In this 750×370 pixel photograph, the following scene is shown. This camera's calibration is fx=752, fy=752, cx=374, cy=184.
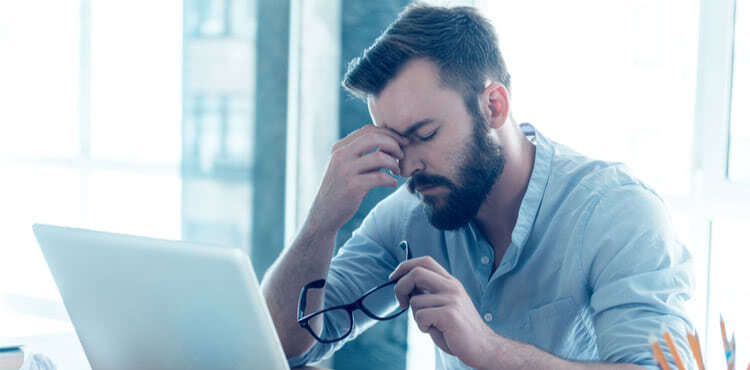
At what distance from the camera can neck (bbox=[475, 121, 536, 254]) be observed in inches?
55.4

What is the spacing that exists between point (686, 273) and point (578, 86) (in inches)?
40.9

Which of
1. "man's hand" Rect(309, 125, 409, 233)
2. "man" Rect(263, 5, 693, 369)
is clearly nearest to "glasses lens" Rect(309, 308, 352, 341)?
"man" Rect(263, 5, 693, 369)

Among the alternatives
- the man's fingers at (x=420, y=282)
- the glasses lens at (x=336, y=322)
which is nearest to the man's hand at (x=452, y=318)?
the man's fingers at (x=420, y=282)

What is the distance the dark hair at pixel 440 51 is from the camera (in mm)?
1332

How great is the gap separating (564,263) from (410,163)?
32 centimetres

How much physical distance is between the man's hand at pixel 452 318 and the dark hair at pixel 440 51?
0.41 meters

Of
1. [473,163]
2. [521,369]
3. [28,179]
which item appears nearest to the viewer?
[521,369]

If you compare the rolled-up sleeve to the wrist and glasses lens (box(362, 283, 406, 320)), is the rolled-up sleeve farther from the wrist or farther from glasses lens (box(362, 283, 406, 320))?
glasses lens (box(362, 283, 406, 320))

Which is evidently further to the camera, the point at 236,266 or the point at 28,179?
the point at 28,179

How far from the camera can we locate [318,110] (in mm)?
2412

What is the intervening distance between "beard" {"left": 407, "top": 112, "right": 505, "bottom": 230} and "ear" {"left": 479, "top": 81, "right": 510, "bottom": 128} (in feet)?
0.06

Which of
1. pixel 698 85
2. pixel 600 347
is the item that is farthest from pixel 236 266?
pixel 698 85

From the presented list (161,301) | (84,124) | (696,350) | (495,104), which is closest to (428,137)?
(495,104)

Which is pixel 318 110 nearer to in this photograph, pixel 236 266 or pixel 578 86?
pixel 578 86
